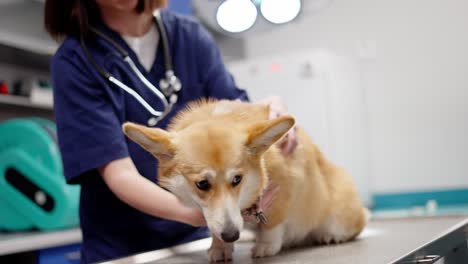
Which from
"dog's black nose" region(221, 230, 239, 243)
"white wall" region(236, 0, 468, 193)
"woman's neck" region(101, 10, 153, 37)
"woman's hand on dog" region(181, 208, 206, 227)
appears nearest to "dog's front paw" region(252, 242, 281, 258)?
"woman's hand on dog" region(181, 208, 206, 227)

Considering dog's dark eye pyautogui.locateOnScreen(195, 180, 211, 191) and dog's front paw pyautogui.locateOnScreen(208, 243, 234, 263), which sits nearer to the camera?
dog's dark eye pyautogui.locateOnScreen(195, 180, 211, 191)

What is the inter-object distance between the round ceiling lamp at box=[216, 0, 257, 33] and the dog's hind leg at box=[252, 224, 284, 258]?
1.56 meters

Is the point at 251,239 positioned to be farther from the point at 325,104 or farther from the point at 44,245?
the point at 325,104

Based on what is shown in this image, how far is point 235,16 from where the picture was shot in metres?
2.50

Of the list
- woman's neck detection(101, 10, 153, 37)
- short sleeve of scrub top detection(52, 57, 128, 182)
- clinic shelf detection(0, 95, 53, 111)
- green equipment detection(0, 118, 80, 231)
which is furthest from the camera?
clinic shelf detection(0, 95, 53, 111)

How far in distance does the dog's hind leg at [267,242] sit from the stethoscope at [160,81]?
369 millimetres

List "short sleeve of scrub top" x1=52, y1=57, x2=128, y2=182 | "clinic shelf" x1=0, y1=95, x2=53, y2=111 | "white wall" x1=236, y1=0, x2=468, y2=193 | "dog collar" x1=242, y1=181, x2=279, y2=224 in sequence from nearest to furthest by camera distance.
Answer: "dog collar" x1=242, y1=181, x2=279, y2=224
"short sleeve of scrub top" x1=52, y1=57, x2=128, y2=182
"clinic shelf" x1=0, y1=95, x2=53, y2=111
"white wall" x1=236, y1=0, x2=468, y2=193

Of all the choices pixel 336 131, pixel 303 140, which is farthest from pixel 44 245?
pixel 336 131

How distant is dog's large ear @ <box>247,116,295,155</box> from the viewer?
0.87 metres

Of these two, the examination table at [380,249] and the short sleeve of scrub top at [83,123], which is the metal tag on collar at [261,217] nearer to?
the examination table at [380,249]

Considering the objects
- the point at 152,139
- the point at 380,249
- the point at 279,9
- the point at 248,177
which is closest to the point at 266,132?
the point at 248,177

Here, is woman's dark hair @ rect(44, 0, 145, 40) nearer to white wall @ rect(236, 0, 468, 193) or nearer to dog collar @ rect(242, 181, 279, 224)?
dog collar @ rect(242, 181, 279, 224)

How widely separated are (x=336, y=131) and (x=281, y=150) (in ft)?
6.06

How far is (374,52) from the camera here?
336 centimetres
